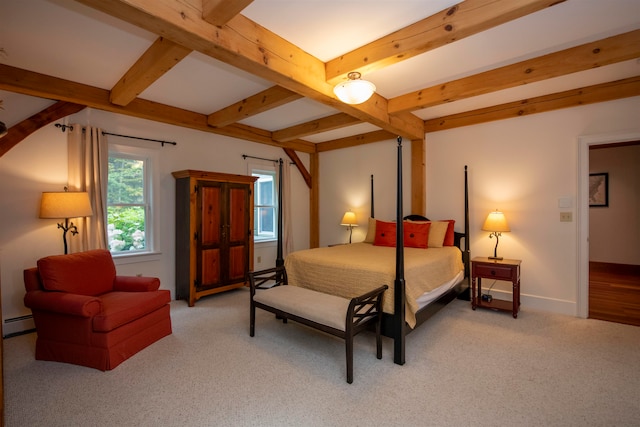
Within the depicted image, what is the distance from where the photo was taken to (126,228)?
3875 mm

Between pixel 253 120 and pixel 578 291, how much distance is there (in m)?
4.79

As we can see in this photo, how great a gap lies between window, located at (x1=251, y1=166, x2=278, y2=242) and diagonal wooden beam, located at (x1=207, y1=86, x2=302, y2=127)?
54.5 inches

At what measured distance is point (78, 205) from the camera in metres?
3.02

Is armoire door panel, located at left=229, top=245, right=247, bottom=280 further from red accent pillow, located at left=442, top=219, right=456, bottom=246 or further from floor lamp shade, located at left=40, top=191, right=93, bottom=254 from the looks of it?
red accent pillow, located at left=442, top=219, right=456, bottom=246

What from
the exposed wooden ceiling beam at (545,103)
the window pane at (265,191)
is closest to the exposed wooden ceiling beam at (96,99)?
the window pane at (265,191)

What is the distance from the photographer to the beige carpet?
1.83 m

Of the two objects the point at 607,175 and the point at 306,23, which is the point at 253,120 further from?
the point at 607,175

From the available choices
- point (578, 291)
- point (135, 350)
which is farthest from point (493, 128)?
point (135, 350)

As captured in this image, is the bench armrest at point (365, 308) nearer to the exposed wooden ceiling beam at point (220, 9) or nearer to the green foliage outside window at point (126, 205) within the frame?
the exposed wooden ceiling beam at point (220, 9)

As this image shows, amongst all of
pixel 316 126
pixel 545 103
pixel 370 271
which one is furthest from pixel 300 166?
pixel 545 103

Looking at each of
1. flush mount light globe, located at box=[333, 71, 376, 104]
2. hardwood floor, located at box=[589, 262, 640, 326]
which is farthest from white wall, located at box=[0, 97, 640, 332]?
flush mount light globe, located at box=[333, 71, 376, 104]

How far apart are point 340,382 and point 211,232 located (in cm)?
271

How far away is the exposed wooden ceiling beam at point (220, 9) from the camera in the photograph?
174cm

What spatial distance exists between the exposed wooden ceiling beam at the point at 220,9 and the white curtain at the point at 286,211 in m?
3.67
